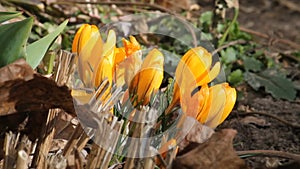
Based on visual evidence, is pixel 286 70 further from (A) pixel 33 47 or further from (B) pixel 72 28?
(A) pixel 33 47

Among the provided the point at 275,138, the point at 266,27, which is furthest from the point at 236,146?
the point at 266,27

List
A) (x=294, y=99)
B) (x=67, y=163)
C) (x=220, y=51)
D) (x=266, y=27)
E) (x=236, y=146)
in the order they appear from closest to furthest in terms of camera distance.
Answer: (x=67, y=163), (x=236, y=146), (x=294, y=99), (x=220, y=51), (x=266, y=27)

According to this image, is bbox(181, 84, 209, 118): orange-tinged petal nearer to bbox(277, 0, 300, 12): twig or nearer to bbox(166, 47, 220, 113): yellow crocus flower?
bbox(166, 47, 220, 113): yellow crocus flower

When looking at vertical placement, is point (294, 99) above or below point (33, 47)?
below

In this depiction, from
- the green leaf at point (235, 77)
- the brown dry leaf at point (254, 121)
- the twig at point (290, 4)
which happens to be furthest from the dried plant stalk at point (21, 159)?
the twig at point (290, 4)

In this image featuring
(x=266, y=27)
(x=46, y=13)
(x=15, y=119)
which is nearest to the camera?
(x=15, y=119)

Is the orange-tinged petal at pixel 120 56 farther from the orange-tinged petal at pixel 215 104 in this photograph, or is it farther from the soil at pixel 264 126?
the soil at pixel 264 126

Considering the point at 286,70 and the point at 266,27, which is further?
the point at 266,27
